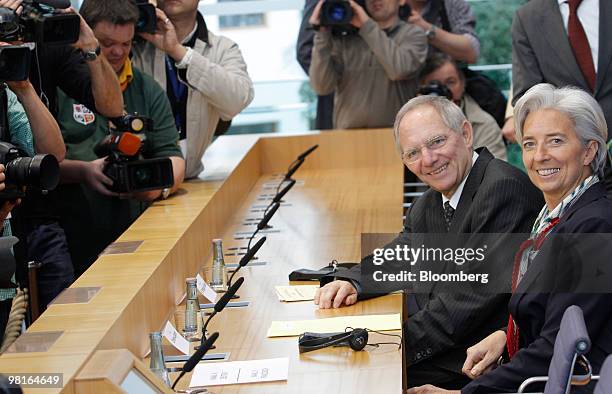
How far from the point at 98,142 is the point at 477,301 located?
1.81m

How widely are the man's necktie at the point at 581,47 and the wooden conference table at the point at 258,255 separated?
946 millimetres

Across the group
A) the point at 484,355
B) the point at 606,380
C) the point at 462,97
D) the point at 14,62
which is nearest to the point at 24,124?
the point at 14,62

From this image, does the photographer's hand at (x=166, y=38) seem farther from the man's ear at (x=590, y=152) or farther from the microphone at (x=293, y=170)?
the man's ear at (x=590, y=152)

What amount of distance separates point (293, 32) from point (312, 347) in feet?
17.2

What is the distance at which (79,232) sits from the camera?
439 centimetres

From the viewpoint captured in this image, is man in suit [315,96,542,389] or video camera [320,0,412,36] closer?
man in suit [315,96,542,389]

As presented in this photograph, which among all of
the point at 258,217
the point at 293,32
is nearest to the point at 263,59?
the point at 293,32

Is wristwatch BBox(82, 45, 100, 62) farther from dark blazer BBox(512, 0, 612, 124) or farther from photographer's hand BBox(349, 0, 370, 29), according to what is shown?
photographer's hand BBox(349, 0, 370, 29)

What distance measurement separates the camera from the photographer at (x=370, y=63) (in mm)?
5625

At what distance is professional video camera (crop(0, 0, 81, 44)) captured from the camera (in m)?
3.46

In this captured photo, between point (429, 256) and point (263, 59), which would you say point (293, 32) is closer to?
point (263, 59)

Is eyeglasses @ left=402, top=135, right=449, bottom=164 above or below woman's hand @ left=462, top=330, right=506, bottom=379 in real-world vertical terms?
above
